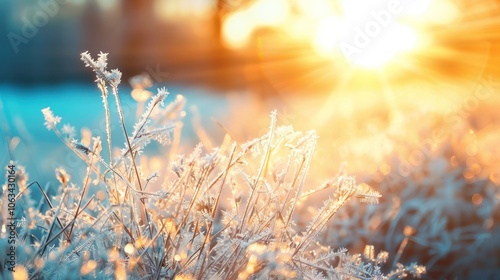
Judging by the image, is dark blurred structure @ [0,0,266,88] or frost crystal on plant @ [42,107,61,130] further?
dark blurred structure @ [0,0,266,88]

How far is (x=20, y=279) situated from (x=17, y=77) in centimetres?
988

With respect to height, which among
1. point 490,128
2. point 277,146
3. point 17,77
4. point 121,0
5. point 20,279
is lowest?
point 20,279

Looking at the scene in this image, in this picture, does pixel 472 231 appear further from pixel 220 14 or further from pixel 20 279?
pixel 220 14

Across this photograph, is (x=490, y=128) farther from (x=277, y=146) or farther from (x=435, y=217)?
(x=277, y=146)

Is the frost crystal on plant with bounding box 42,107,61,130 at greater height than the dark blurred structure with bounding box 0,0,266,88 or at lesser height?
lesser

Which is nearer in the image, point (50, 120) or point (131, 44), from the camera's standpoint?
point (50, 120)

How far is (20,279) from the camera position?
1.23 metres

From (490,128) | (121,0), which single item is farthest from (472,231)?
(121,0)

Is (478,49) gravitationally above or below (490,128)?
above

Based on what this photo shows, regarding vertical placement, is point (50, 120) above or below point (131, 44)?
below

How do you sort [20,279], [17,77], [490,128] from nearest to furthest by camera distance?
[20,279] → [490,128] → [17,77]

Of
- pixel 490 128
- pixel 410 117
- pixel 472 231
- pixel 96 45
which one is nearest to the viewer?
pixel 472 231

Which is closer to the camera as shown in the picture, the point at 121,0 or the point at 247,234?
the point at 247,234

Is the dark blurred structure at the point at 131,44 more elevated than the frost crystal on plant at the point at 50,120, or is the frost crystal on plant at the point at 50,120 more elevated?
the dark blurred structure at the point at 131,44
